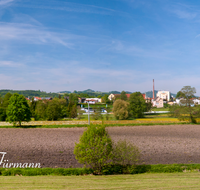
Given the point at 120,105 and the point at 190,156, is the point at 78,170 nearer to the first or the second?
the point at 190,156

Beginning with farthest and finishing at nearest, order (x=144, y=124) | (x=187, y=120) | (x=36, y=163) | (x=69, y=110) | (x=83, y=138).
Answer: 1. (x=69, y=110)
2. (x=187, y=120)
3. (x=144, y=124)
4. (x=36, y=163)
5. (x=83, y=138)

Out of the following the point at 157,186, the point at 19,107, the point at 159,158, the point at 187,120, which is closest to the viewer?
the point at 157,186

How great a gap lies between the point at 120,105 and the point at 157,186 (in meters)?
42.3

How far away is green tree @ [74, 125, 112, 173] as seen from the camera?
33.4 feet

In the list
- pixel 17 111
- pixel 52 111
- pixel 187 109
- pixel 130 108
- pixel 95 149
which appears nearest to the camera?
pixel 95 149

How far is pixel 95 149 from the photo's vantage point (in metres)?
10.2

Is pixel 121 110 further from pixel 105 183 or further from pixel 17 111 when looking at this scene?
pixel 105 183

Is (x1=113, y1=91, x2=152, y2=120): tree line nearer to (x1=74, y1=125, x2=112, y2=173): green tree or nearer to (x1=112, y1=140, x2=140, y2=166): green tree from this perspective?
(x1=112, y1=140, x2=140, y2=166): green tree

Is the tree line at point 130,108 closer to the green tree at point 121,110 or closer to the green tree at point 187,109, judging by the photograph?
the green tree at point 121,110

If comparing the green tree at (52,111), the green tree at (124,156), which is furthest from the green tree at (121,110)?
the green tree at (124,156)

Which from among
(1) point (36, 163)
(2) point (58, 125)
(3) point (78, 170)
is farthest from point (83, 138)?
(2) point (58, 125)

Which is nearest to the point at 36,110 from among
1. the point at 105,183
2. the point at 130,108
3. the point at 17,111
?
the point at 17,111

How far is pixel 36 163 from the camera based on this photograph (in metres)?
13.3

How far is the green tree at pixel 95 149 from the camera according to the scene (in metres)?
10.2
